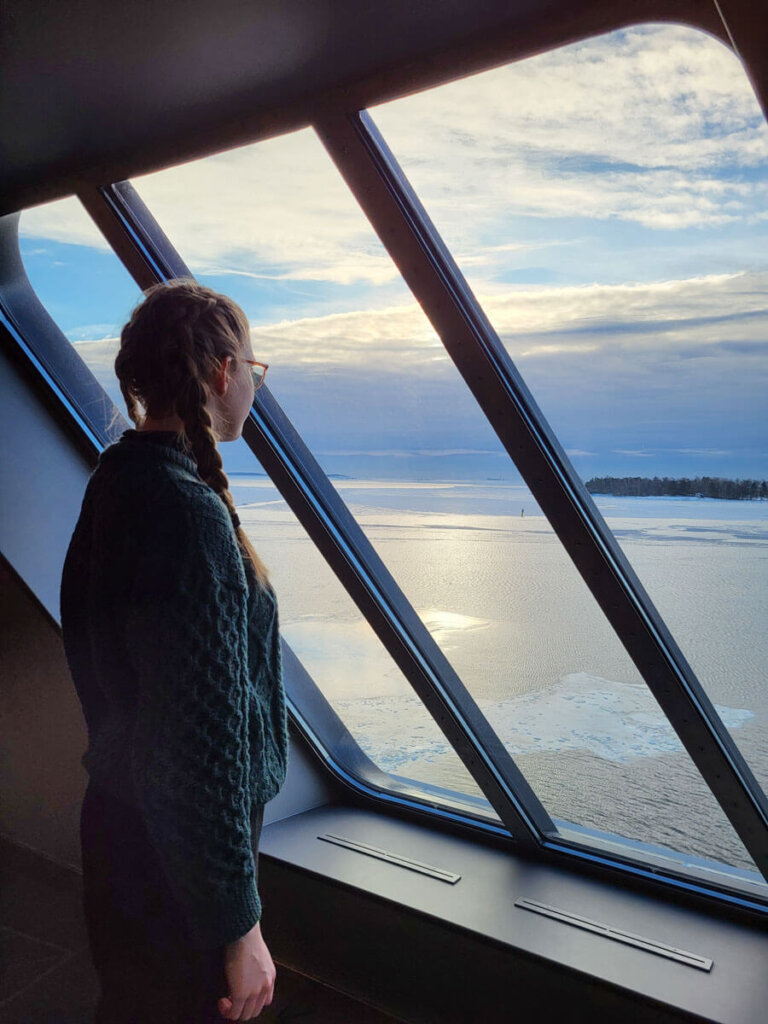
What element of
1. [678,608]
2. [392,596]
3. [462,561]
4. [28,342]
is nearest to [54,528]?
[28,342]

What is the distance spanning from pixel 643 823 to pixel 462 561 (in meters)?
0.97

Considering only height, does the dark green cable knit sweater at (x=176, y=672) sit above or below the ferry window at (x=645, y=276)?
below

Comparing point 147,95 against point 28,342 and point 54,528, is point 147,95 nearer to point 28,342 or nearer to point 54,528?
point 28,342

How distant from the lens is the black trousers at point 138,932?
1.26 m

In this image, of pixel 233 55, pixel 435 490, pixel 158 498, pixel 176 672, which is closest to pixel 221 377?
pixel 158 498

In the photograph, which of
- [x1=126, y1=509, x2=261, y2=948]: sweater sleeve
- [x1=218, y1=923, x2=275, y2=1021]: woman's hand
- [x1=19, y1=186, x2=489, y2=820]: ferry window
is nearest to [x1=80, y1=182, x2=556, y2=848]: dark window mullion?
[x1=19, y1=186, x2=489, y2=820]: ferry window

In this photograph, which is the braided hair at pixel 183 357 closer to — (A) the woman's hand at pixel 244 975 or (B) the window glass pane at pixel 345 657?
(A) the woman's hand at pixel 244 975

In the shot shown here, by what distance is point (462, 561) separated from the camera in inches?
98.7

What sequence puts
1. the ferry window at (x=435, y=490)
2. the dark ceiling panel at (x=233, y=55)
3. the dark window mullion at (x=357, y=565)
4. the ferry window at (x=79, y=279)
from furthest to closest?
the ferry window at (x=79, y=279)
the dark window mullion at (x=357, y=565)
the ferry window at (x=435, y=490)
the dark ceiling panel at (x=233, y=55)

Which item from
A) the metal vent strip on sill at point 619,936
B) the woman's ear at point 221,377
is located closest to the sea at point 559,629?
the metal vent strip on sill at point 619,936

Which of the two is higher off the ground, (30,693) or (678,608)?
(678,608)

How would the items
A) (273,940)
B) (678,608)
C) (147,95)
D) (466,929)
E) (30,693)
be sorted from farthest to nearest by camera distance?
(30,693) < (273,940) < (466,929) < (678,608) < (147,95)

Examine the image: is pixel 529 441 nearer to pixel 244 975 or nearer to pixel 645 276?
pixel 645 276

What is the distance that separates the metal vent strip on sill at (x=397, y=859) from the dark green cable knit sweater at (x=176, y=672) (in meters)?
1.48
